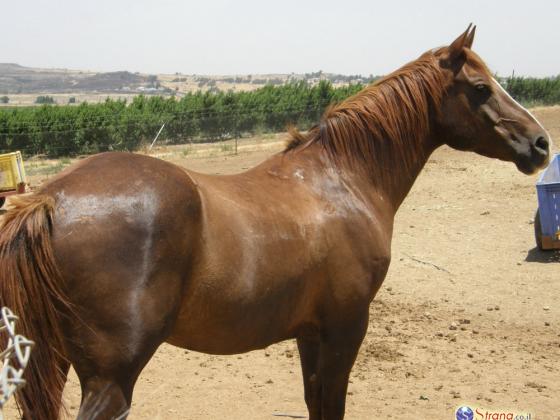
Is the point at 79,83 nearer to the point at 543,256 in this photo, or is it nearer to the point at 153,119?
the point at 153,119

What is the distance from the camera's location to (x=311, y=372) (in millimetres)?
3480

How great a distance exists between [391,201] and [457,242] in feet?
17.8

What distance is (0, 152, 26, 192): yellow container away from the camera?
12.7 m

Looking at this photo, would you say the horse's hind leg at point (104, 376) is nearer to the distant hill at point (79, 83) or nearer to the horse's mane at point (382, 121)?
the horse's mane at point (382, 121)

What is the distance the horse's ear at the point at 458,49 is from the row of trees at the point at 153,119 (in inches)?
698

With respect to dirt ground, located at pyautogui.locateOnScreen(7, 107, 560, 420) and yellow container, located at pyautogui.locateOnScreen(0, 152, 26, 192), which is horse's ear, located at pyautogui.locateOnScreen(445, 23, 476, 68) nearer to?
dirt ground, located at pyautogui.locateOnScreen(7, 107, 560, 420)

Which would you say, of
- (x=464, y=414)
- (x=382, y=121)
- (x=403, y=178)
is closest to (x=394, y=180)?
(x=403, y=178)

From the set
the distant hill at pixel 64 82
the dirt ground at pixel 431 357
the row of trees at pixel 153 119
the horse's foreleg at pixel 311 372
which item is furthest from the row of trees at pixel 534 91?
the distant hill at pixel 64 82

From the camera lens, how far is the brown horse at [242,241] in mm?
2262

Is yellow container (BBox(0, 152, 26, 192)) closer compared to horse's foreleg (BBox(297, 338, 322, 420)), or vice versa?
horse's foreleg (BBox(297, 338, 322, 420))

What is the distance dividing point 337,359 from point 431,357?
87.5 inches

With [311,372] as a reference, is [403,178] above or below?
above

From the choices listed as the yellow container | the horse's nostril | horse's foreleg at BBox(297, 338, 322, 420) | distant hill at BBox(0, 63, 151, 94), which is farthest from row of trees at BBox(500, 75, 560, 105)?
distant hill at BBox(0, 63, 151, 94)

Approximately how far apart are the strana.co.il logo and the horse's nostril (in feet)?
6.04
